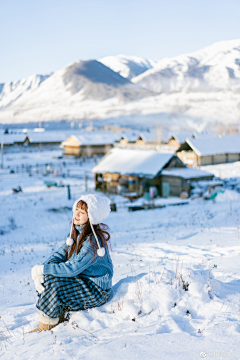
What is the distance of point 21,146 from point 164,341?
257ft

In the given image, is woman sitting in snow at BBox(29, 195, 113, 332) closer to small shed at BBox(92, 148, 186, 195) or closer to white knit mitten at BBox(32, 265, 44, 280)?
white knit mitten at BBox(32, 265, 44, 280)

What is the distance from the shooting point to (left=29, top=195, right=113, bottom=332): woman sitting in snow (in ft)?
11.6

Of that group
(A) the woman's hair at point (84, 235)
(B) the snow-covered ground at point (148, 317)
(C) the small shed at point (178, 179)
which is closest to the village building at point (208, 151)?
(C) the small shed at point (178, 179)

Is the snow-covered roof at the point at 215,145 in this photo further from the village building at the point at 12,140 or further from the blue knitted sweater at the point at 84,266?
the village building at the point at 12,140

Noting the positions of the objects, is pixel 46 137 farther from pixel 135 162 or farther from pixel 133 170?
pixel 133 170

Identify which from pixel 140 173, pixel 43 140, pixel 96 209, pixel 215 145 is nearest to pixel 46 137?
pixel 43 140

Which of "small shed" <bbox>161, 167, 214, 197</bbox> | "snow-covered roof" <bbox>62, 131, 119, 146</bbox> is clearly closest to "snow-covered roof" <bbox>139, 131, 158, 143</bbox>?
"snow-covered roof" <bbox>62, 131, 119, 146</bbox>

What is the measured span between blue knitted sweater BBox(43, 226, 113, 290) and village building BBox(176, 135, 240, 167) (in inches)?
1589

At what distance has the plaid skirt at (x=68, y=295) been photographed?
353 centimetres

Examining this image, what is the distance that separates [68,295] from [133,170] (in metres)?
24.2

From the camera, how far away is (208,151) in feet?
143

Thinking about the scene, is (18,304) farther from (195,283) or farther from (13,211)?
(13,211)

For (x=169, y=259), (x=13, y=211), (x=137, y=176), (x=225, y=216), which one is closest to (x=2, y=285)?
(x=169, y=259)

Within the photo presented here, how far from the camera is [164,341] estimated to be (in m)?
2.96
